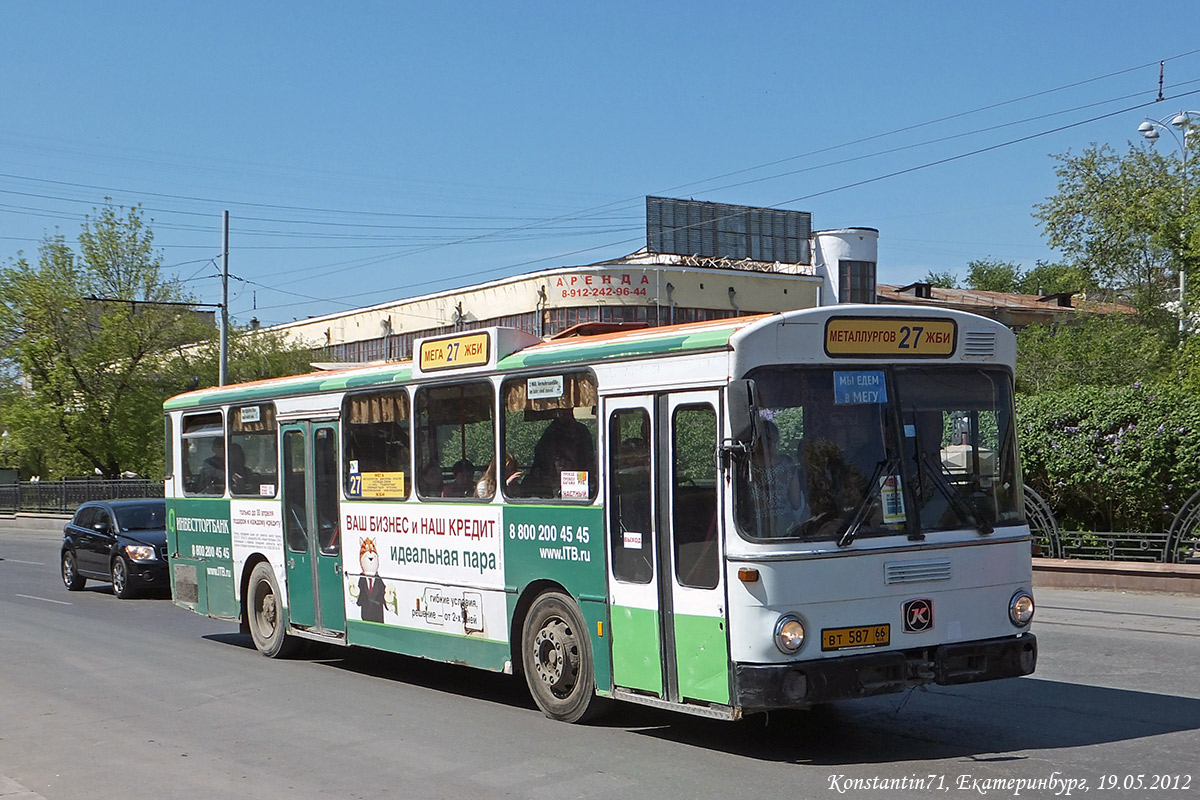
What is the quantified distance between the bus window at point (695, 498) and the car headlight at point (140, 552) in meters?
14.8

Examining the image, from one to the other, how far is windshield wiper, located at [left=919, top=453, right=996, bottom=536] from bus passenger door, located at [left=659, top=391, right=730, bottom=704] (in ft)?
4.52

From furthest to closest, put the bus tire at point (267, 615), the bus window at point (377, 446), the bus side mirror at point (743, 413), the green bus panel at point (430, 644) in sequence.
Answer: the bus tire at point (267, 615)
the bus window at point (377, 446)
the green bus panel at point (430, 644)
the bus side mirror at point (743, 413)

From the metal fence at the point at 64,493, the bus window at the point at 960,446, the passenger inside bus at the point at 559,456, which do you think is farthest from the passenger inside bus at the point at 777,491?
the metal fence at the point at 64,493

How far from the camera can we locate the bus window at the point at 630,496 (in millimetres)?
8484

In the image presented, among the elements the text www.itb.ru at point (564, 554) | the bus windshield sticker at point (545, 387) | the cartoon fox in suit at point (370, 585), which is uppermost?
the bus windshield sticker at point (545, 387)

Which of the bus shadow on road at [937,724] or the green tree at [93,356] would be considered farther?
the green tree at [93,356]

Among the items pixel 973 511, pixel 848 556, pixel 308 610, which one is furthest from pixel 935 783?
pixel 308 610

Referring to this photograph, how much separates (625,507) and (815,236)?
71.6m

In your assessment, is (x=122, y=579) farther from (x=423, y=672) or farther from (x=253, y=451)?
(x=423, y=672)

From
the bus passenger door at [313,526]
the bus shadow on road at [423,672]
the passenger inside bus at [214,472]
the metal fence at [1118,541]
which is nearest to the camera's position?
the bus shadow on road at [423,672]

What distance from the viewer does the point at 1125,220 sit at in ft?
128

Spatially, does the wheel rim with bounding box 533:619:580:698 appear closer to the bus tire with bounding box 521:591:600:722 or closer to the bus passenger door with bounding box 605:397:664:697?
the bus tire with bounding box 521:591:600:722

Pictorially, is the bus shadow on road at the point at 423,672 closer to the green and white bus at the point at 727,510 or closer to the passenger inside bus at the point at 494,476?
the green and white bus at the point at 727,510

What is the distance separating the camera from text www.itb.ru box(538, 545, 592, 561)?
9062 millimetres
